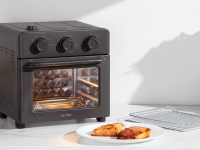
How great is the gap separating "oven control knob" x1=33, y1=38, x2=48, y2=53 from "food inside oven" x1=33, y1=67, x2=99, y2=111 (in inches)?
4.9

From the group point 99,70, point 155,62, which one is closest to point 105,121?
point 99,70

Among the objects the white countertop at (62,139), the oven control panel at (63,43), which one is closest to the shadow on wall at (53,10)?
the oven control panel at (63,43)

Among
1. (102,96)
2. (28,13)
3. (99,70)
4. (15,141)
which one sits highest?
(28,13)

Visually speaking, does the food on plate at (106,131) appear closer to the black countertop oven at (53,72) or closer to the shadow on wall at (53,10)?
the black countertop oven at (53,72)

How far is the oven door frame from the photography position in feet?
4.78

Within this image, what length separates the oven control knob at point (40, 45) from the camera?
1.44 m

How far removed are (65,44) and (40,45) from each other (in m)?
0.10

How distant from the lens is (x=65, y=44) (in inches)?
58.4

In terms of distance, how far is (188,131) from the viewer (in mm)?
1473

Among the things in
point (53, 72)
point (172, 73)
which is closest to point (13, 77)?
point (53, 72)

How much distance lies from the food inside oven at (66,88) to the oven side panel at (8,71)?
88 mm

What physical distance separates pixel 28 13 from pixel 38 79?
0.47 m

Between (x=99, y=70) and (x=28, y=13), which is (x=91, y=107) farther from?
(x=28, y=13)

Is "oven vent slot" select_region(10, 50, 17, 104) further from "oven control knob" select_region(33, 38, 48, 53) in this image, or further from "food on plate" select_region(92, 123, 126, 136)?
"food on plate" select_region(92, 123, 126, 136)
